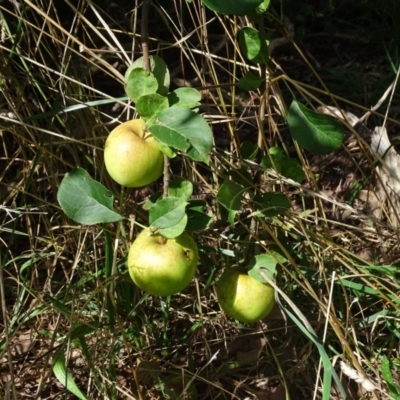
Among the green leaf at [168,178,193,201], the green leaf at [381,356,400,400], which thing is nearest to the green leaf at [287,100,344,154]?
the green leaf at [168,178,193,201]

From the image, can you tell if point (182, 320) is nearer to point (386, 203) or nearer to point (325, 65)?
point (386, 203)

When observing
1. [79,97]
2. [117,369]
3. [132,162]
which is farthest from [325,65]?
[132,162]

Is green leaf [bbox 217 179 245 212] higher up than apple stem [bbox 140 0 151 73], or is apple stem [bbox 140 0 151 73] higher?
apple stem [bbox 140 0 151 73]

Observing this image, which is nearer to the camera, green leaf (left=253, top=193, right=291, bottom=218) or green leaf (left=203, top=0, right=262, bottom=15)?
green leaf (left=203, top=0, right=262, bottom=15)

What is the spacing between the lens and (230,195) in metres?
1.13

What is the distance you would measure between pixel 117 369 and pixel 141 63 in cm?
72

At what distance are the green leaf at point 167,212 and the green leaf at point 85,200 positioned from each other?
90 mm

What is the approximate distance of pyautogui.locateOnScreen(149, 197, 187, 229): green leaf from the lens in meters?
1.02

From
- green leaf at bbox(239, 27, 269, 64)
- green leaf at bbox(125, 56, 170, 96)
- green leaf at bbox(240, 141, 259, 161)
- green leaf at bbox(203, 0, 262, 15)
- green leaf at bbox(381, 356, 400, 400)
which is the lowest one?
green leaf at bbox(381, 356, 400, 400)

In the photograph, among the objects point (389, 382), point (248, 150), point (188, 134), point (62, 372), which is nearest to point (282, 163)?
point (248, 150)

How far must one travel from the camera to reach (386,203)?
72.7 inches

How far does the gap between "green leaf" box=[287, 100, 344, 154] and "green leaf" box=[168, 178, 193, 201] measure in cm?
20

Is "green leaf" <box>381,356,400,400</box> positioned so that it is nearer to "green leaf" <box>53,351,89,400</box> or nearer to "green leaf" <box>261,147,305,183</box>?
"green leaf" <box>261,147,305,183</box>

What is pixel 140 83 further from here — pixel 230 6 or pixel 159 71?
pixel 230 6
